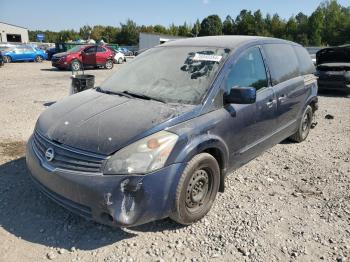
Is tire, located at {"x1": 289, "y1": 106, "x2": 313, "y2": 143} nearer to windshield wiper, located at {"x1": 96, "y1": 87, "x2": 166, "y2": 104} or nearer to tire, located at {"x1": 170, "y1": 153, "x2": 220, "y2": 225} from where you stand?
tire, located at {"x1": 170, "y1": 153, "x2": 220, "y2": 225}

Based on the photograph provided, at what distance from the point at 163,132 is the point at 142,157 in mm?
321

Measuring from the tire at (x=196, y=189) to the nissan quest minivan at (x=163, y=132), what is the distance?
0.04 feet

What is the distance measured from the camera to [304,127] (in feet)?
19.4

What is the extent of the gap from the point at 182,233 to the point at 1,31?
203 ft

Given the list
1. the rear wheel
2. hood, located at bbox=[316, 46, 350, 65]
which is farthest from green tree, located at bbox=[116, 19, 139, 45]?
hood, located at bbox=[316, 46, 350, 65]

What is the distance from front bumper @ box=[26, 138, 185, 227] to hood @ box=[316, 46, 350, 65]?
9909 mm

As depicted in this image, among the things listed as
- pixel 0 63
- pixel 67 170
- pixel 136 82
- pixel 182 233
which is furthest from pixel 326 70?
pixel 0 63

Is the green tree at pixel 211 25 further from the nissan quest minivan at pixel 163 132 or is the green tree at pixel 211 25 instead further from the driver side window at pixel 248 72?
the nissan quest minivan at pixel 163 132

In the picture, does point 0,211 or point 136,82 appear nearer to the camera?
point 0,211

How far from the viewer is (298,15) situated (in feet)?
363

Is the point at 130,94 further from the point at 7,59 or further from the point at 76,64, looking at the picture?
the point at 7,59

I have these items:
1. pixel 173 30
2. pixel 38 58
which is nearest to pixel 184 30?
pixel 173 30

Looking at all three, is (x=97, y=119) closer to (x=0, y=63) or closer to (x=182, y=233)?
(x=182, y=233)

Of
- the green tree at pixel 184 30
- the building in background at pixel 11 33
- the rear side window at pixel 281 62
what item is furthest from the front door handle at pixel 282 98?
the green tree at pixel 184 30
